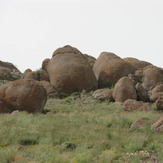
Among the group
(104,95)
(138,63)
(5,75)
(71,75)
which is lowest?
(104,95)

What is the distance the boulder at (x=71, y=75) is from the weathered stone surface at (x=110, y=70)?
51.9 inches

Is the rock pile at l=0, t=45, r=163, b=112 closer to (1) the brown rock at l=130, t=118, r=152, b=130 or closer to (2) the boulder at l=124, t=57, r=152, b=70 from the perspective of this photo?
(2) the boulder at l=124, t=57, r=152, b=70

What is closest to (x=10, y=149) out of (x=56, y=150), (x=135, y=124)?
(x=56, y=150)

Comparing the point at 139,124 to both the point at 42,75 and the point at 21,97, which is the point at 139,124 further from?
the point at 42,75

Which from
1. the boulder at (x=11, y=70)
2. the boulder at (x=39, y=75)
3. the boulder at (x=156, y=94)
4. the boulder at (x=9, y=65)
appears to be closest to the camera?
the boulder at (x=156, y=94)

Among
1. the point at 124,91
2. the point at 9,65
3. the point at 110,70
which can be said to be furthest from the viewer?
the point at 9,65

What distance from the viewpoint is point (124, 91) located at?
74.0ft

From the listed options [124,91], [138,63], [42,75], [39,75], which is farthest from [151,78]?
[39,75]

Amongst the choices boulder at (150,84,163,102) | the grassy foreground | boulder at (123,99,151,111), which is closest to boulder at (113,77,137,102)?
boulder at (150,84,163,102)

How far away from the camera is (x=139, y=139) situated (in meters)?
9.42

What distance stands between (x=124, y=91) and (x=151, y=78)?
5.67m

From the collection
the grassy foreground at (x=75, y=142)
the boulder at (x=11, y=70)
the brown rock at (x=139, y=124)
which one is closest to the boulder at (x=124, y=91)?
the grassy foreground at (x=75, y=142)

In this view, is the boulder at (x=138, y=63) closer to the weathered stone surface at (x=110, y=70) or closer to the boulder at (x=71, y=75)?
the weathered stone surface at (x=110, y=70)

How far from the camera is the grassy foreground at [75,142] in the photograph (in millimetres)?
7641
